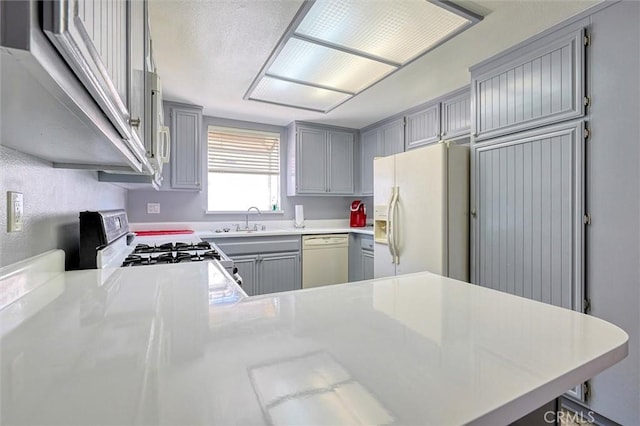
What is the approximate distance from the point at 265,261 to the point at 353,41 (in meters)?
2.22

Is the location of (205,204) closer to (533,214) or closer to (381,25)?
(381,25)

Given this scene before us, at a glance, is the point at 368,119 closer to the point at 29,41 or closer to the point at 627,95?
the point at 627,95

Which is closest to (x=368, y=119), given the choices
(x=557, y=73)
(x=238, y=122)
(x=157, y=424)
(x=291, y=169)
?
(x=291, y=169)

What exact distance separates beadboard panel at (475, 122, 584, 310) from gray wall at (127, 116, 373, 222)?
2.19 meters

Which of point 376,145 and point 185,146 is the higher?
point 376,145

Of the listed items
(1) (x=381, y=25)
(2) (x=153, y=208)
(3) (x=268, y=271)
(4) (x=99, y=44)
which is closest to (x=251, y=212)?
(3) (x=268, y=271)

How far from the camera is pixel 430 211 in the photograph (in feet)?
7.78

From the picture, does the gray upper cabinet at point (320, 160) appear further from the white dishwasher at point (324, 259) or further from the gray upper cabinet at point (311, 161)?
the white dishwasher at point (324, 259)

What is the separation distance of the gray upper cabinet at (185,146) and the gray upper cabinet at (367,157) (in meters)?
2.04

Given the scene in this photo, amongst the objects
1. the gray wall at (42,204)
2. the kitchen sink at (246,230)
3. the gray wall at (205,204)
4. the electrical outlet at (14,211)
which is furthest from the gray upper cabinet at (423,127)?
the electrical outlet at (14,211)

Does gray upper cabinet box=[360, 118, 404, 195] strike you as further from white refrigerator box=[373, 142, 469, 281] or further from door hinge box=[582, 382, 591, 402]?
door hinge box=[582, 382, 591, 402]

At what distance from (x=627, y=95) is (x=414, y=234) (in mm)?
1490

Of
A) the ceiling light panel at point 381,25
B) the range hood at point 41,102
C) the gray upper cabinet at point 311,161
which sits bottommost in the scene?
the range hood at point 41,102

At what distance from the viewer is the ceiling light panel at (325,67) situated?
1.93 metres
